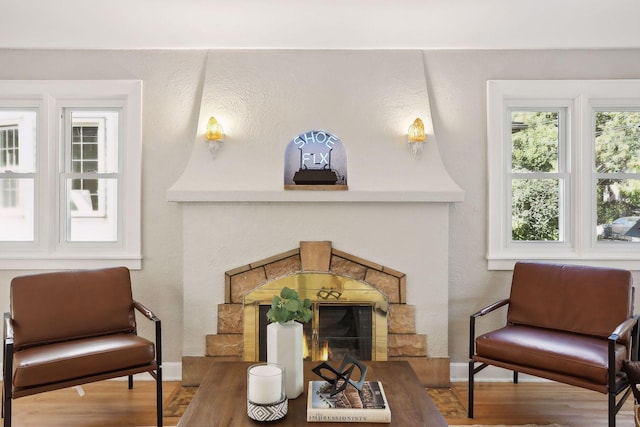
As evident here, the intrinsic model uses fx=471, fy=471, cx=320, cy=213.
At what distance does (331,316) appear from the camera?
326 cm

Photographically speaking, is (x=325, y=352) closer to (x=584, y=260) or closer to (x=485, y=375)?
(x=485, y=375)

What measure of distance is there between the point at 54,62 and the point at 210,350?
Result: 2361 mm

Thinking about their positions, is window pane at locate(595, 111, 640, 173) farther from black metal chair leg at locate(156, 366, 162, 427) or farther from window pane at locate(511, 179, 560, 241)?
black metal chair leg at locate(156, 366, 162, 427)

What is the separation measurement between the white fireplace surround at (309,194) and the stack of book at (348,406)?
4.38ft

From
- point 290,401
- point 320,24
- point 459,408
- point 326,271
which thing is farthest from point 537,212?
point 290,401

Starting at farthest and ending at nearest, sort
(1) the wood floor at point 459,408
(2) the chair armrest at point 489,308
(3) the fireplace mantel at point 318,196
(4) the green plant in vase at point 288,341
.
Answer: (3) the fireplace mantel at point 318,196
(2) the chair armrest at point 489,308
(1) the wood floor at point 459,408
(4) the green plant in vase at point 288,341

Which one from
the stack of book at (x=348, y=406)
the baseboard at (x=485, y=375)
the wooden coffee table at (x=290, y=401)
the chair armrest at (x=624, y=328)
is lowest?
the baseboard at (x=485, y=375)

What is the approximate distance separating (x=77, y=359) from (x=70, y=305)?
0.53m

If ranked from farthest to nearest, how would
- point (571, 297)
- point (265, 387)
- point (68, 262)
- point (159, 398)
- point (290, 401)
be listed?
point (68, 262) < point (571, 297) < point (159, 398) < point (290, 401) < point (265, 387)

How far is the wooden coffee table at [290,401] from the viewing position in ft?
6.15

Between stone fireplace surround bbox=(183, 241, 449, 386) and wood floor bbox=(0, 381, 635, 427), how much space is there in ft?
0.74

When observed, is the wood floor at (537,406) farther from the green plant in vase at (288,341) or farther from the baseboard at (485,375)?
the green plant in vase at (288,341)

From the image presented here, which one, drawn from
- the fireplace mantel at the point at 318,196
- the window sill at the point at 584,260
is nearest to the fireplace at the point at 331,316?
the fireplace mantel at the point at 318,196

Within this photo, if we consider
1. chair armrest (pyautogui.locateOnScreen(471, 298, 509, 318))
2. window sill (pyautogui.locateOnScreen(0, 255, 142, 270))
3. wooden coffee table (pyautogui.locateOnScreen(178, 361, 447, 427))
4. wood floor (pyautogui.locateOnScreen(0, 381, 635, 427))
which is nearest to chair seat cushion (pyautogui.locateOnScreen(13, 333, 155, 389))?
wood floor (pyautogui.locateOnScreen(0, 381, 635, 427))
